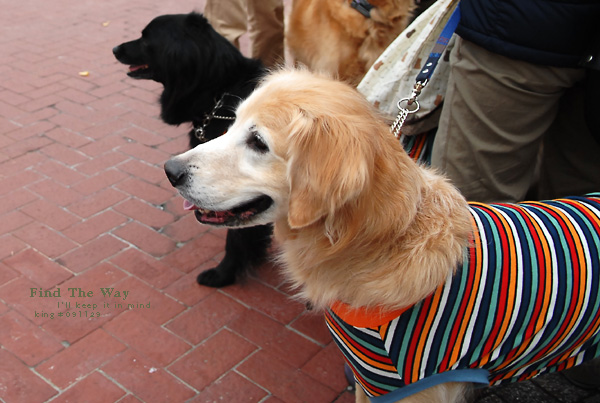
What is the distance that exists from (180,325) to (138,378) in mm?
379

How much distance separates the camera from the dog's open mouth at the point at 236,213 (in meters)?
1.84

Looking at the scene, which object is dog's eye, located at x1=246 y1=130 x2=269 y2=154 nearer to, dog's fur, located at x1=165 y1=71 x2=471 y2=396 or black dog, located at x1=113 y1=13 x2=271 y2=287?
dog's fur, located at x1=165 y1=71 x2=471 y2=396

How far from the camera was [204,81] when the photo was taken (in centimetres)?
310

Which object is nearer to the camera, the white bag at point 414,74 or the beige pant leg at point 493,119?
the beige pant leg at point 493,119

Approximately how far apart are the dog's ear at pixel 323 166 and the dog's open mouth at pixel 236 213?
18 cm

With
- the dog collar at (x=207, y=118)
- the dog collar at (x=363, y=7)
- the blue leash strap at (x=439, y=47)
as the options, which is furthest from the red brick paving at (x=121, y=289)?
the dog collar at (x=363, y=7)

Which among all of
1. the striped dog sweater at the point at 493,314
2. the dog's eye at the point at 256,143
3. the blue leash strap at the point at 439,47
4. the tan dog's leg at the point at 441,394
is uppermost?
the blue leash strap at the point at 439,47

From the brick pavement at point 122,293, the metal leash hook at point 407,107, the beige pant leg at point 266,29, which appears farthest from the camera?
the beige pant leg at point 266,29

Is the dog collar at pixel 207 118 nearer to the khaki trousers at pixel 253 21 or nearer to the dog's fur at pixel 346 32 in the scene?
the dog's fur at pixel 346 32

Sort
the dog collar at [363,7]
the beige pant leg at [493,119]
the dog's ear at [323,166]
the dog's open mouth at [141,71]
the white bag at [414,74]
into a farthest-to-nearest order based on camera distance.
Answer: the dog's open mouth at [141,71]
the dog collar at [363,7]
the white bag at [414,74]
the beige pant leg at [493,119]
the dog's ear at [323,166]

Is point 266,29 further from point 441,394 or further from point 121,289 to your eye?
point 441,394

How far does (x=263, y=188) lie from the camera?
1.79 meters

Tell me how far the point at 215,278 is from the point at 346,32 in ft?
5.09

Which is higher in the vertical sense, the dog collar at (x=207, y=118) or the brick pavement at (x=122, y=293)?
the dog collar at (x=207, y=118)
